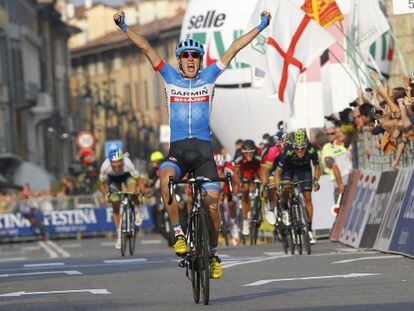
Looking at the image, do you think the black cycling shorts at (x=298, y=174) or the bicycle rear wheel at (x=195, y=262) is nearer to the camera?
the bicycle rear wheel at (x=195, y=262)

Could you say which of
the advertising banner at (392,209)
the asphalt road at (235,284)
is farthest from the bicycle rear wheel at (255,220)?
the advertising banner at (392,209)

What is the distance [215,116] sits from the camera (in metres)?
50.1

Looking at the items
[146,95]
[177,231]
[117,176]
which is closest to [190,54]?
[177,231]

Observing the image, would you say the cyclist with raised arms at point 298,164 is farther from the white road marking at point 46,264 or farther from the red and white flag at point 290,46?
the red and white flag at point 290,46

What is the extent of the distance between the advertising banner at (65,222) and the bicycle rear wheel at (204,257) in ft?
107

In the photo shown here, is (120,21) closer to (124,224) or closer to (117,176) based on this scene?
(124,224)

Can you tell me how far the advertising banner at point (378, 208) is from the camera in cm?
2211

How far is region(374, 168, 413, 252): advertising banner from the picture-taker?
20.8 m

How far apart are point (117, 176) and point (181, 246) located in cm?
1259

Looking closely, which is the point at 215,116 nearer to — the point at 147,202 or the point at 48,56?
the point at 147,202

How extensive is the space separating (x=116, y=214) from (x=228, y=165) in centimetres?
570

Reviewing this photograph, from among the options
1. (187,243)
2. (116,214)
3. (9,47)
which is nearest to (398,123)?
(116,214)

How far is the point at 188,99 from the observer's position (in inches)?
594

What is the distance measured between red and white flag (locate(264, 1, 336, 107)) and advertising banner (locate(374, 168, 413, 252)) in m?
10.5
